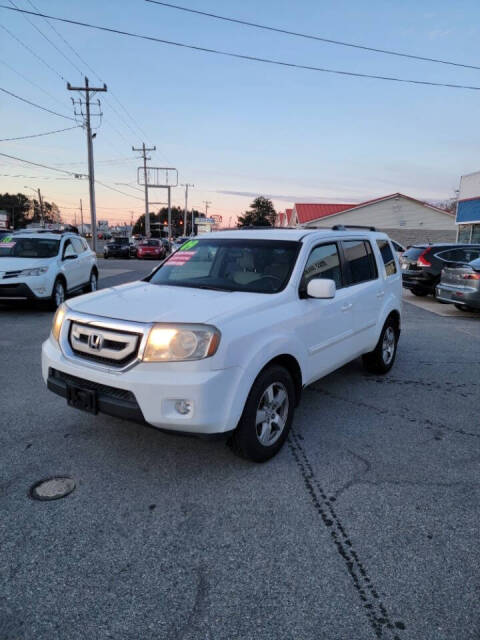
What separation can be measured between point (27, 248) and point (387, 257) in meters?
7.90

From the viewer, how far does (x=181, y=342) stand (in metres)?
2.91

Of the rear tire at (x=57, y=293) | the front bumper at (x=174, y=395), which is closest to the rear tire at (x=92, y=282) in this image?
the rear tire at (x=57, y=293)

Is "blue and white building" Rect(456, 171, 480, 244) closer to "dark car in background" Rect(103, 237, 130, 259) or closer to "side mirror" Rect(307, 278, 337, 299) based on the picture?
"dark car in background" Rect(103, 237, 130, 259)

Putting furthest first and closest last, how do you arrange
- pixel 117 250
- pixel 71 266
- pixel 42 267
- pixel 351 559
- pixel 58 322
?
pixel 117 250
pixel 71 266
pixel 42 267
pixel 58 322
pixel 351 559

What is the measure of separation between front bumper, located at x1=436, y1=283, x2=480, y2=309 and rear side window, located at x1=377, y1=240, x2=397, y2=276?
506 cm

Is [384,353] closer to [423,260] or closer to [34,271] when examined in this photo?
[34,271]

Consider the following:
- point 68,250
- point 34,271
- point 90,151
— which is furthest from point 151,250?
point 34,271

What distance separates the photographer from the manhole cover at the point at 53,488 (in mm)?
2928

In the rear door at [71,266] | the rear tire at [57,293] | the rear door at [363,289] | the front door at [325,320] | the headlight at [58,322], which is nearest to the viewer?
the headlight at [58,322]

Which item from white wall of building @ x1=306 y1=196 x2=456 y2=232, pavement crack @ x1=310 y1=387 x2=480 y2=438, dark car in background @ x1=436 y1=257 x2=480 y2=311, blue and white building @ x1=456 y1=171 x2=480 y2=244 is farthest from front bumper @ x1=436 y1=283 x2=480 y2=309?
white wall of building @ x1=306 y1=196 x2=456 y2=232

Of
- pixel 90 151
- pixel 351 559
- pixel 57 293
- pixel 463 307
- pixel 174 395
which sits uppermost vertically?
pixel 90 151

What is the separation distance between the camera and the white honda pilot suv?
2.88 m

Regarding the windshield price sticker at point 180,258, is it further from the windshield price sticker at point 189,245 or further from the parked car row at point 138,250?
the parked car row at point 138,250

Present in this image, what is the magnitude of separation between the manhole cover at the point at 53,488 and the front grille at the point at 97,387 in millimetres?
655
